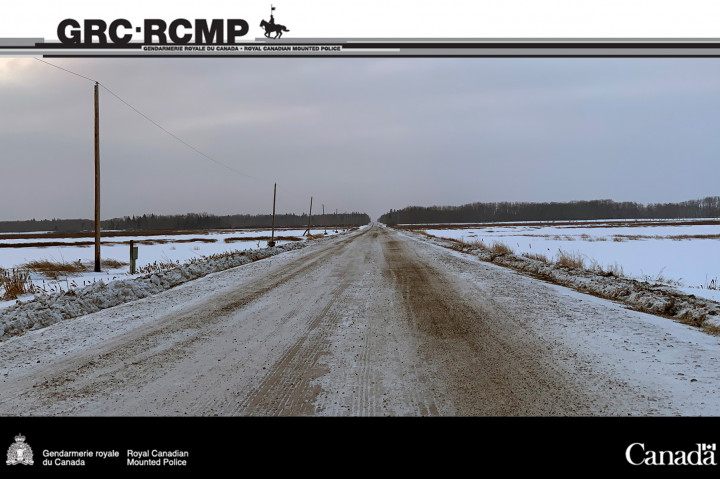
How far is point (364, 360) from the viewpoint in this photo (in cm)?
447

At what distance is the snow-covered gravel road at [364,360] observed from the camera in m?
3.27

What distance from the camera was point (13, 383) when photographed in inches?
150

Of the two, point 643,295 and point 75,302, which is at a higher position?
point 643,295

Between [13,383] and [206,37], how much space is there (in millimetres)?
5503

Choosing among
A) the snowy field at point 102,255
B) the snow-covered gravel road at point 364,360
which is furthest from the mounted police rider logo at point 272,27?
the snowy field at point 102,255

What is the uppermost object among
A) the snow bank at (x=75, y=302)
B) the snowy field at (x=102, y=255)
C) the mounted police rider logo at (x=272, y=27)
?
the mounted police rider logo at (x=272, y=27)

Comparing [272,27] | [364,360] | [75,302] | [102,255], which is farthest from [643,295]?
[102,255]

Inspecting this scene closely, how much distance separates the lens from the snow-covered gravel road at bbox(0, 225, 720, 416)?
3268 mm

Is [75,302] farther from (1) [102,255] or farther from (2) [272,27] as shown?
(1) [102,255]
